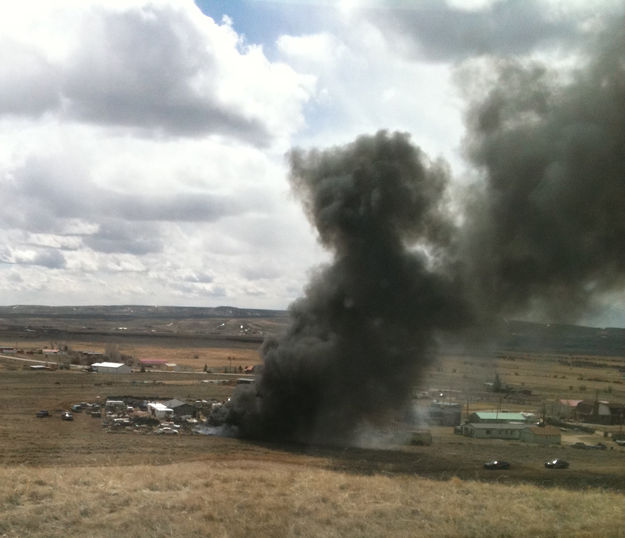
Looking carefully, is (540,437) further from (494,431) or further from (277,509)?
(277,509)

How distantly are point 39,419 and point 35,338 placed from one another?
13754 centimetres

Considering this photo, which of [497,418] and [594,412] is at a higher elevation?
[497,418]

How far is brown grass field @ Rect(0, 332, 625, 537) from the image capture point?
15023mm

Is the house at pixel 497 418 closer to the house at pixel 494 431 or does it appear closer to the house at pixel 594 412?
the house at pixel 494 431

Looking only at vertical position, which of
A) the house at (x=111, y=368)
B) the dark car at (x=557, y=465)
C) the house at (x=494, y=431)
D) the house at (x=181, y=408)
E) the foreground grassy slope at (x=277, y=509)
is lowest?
the house at (x=111, y=368)

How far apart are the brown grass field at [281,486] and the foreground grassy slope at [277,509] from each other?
0.05 metres

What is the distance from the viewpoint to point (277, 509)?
54.6ft

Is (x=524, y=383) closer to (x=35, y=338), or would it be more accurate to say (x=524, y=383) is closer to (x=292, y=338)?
(x=292, y=338)

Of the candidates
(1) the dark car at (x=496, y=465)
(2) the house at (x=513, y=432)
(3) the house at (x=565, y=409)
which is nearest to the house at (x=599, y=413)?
(3) the house at (x=565, y=409)

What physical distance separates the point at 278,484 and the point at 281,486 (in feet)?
2.04

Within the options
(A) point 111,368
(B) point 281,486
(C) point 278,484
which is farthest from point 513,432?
(A) point 111,368

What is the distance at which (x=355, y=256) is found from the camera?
182 ft

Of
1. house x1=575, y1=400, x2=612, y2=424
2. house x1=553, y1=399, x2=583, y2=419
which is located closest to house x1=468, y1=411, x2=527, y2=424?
house x1=553, y1=399, x2=583, y2=419

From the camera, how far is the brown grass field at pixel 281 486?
1502cm
